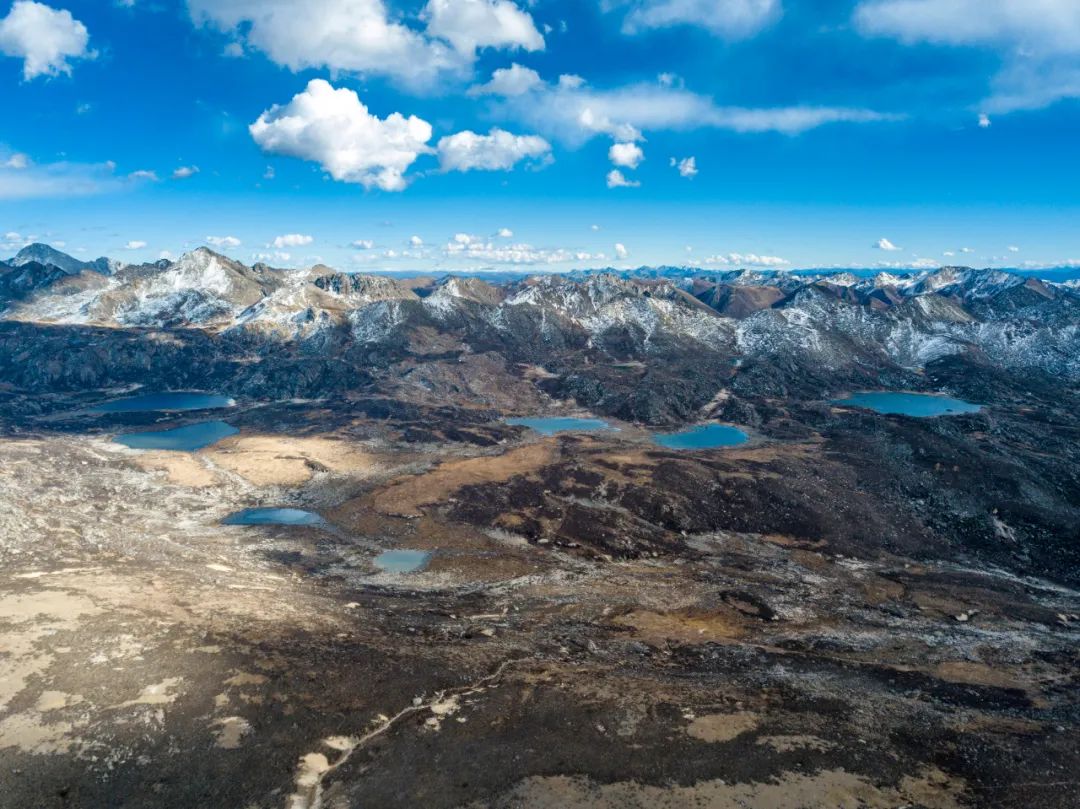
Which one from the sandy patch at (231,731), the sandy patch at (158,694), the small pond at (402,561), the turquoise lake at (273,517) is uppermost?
the sandy patch at (158,694)

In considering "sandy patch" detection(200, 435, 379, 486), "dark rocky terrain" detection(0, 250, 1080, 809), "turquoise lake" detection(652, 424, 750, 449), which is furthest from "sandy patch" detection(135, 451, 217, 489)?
"turquoise lake" detection(652, 424, 750, 449)

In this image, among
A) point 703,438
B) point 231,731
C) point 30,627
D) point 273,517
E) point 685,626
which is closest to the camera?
point 231,731

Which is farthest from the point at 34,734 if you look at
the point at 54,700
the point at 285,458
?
the point at 285,458

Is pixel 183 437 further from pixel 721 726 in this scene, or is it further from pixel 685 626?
pixel 721 726

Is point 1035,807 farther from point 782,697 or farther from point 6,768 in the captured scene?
point 6,768

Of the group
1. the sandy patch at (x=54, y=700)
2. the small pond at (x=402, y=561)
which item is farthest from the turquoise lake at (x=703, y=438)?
the sandy patch at (x=54, y=700)

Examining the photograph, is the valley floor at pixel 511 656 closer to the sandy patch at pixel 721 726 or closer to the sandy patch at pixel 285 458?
the sandy patch at pixel 721 726

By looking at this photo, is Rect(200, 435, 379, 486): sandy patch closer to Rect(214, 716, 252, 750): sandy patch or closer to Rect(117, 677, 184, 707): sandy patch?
Rect(117, 677, 184, 707): sandy patch

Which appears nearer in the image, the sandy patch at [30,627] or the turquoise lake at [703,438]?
the sandy patch at [30,627]
